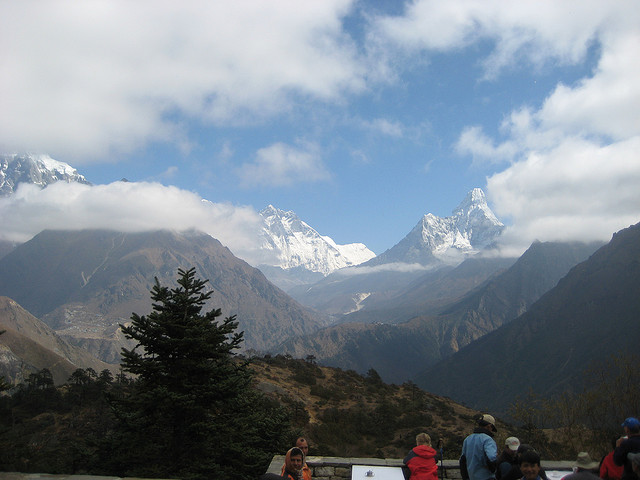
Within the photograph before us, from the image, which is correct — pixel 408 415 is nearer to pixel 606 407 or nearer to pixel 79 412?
pixel 606 407

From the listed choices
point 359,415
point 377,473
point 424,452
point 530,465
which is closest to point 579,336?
point 359,415

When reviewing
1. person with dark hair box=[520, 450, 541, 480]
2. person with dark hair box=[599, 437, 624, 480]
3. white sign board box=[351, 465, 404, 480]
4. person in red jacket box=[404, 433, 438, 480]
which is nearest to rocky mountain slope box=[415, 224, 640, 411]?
person with dark hair box=[599, 437, 624, 480]

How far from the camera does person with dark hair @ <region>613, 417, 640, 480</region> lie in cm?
Result: 781

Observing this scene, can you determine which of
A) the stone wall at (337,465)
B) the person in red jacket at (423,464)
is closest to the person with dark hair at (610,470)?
the person in red jacket at (423,464)

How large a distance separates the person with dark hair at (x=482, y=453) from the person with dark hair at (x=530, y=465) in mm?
853

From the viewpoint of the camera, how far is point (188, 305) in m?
15.5

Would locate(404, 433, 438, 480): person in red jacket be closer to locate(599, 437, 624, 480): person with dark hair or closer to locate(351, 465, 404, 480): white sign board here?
locate(351, 465, 404, 480): white sign board

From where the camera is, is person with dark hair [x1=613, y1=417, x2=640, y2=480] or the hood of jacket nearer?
person with dark hair [x1=613, y1=417, x2=640, y2=480]

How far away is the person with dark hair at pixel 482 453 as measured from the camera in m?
8.25

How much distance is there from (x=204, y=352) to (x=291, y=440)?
740cm

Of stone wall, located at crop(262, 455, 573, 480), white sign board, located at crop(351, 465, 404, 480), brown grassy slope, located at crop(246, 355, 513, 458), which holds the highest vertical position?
white sign board, located at crop(351, 465, 404, 480)

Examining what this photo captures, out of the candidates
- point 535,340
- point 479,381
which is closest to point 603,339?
point 535,340

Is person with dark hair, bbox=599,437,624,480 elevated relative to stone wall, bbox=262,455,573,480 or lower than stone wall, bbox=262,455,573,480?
elevated

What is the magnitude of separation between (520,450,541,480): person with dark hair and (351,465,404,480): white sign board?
134 inches
